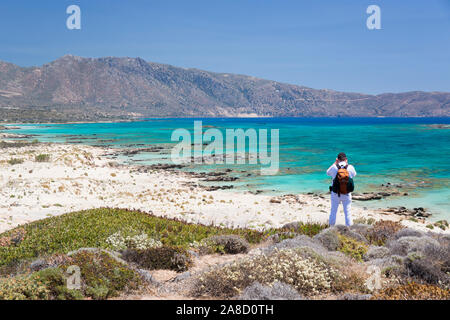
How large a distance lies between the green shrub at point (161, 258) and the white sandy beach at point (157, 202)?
4753 millimetres

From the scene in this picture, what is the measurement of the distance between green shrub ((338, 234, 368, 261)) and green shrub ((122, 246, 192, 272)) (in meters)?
3.73

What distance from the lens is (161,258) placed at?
8273 millimetres

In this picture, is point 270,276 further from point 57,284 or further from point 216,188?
point 216,188

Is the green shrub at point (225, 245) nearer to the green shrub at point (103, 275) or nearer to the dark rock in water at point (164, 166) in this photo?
the green shrub at point (103, 275)

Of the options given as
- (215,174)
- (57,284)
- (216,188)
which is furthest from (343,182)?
(215,174)

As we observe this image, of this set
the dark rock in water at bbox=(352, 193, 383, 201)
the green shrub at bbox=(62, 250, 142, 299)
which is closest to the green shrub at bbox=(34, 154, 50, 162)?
the dark rock in water at bbox=(352, 193, 383, 201)

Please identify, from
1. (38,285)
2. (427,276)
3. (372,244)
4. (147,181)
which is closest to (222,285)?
(38,285)

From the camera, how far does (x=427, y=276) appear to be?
6.77 meters

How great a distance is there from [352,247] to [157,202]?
1221 cm

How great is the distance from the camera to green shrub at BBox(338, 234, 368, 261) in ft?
27.8

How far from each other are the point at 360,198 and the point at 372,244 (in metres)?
11.2

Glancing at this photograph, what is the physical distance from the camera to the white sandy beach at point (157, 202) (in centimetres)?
1527

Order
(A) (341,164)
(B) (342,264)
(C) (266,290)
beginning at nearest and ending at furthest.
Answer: (C) (266,290) → (B) (342,264) → (A) (341,164)
